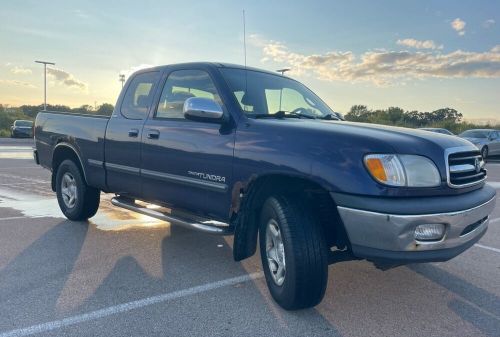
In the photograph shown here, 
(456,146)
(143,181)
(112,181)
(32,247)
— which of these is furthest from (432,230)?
(32,247)

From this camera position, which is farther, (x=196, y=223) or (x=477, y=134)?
(x=477, y=134)

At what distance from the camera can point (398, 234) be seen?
2.83m

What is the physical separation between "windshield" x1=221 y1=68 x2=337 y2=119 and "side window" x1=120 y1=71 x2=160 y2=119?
106cm

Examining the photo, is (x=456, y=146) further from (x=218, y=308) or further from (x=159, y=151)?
(x=159, y=151)

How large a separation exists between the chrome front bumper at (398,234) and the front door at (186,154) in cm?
124

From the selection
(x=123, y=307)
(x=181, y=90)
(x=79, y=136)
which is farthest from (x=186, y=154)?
(x=79, y=136)

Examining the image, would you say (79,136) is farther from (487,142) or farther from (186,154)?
(487,142)

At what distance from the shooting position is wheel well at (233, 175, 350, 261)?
11.0 feet

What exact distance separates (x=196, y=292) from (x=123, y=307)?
592 mm

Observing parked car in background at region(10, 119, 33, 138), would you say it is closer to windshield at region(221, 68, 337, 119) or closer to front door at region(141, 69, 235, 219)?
front door at region(141, 69, 235, 219)

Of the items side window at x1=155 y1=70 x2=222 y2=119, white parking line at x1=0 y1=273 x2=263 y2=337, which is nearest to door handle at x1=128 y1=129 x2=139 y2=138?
side window at x1=155 y1=70 x2=222 y2=119

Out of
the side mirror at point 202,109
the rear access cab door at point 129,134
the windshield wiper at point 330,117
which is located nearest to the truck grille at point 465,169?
the windshield wiper at point 330,117

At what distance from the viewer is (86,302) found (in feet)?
11.3

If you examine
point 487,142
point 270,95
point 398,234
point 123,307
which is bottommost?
point 123,307
